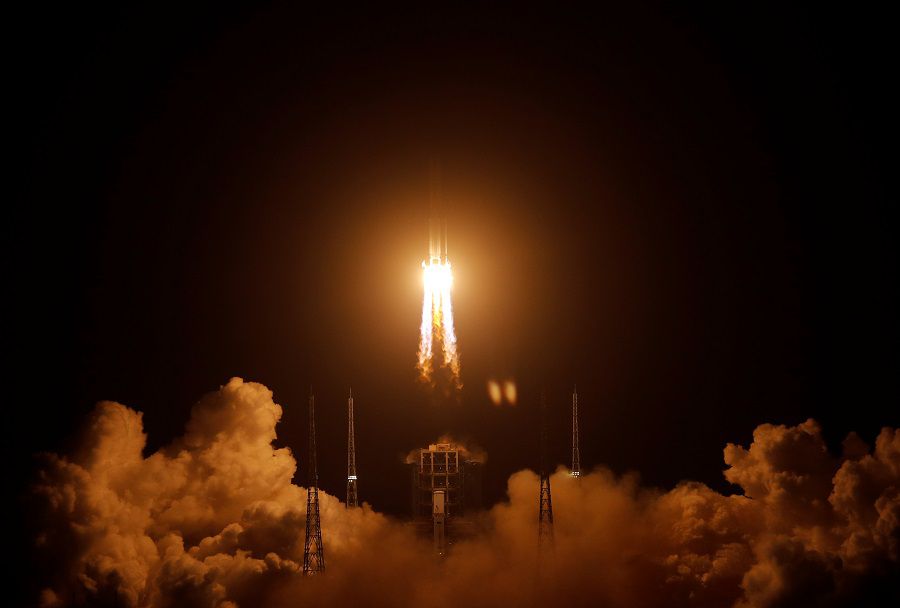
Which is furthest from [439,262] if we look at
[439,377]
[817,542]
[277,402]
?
[817,542]

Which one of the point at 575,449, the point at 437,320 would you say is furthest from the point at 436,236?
the point at 575,449

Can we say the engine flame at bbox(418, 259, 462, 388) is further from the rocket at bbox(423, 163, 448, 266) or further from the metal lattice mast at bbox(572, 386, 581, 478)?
the metal lattice mast at bbox(572, 386, 581, 478)

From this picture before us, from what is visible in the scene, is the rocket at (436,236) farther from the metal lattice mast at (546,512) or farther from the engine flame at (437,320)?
the metal lattice mast at (546,512)

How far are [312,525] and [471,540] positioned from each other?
793cm

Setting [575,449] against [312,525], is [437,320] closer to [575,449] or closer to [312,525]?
[575,449]

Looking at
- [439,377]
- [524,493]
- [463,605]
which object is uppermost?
[439,377]

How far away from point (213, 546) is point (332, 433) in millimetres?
15476

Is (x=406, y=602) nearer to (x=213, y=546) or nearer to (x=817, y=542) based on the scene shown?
(x=213, y=546)

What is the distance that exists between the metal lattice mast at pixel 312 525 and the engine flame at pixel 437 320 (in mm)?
11318

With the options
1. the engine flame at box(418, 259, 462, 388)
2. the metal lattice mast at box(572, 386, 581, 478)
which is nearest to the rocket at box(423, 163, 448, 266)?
the engine flame at box(418, 259, 462, 388)

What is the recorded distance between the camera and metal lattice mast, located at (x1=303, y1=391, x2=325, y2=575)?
7569 cm

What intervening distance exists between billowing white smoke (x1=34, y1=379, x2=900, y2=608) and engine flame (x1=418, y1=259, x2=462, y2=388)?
7.29 meters

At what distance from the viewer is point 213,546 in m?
81.3

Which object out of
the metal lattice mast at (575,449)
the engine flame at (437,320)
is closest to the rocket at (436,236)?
the engine flame at (437,320)
